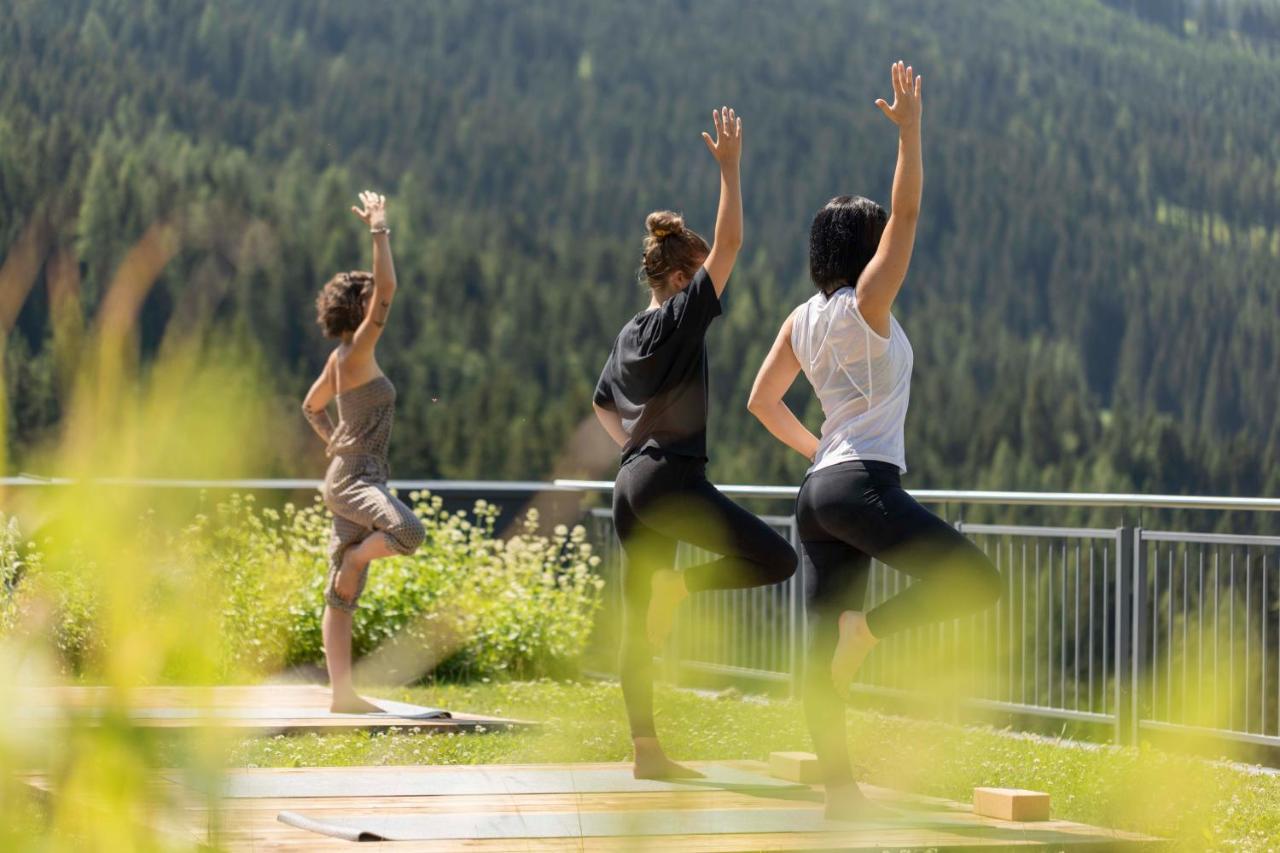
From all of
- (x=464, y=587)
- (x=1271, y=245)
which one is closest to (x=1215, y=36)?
(x=1271, y=245)

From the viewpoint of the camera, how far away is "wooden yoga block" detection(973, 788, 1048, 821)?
148 inches

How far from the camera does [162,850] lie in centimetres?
103

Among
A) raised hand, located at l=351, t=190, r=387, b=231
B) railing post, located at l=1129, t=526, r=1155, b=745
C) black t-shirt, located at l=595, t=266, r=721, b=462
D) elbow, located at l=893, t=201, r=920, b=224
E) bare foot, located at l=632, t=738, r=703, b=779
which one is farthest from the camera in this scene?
railing post, located at l=1129, t=526, r=1155, b=745

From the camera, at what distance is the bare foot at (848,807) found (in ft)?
11.7

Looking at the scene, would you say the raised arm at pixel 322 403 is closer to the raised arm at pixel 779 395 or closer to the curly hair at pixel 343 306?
the curly hair at pixel 343 306

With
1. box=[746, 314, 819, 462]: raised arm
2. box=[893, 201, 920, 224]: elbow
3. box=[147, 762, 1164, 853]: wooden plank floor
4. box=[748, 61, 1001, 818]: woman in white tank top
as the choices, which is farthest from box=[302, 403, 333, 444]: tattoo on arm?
box=[893, 201, 920, 224]: elbow

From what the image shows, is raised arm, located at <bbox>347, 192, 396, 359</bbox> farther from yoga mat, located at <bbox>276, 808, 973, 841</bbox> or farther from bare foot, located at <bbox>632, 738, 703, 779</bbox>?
yoga mat, located at <bbox>276, 808, 973, 841</bbox>

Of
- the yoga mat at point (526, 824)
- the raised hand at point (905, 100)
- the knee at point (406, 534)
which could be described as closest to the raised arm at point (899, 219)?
the raised hand at point (905, 100)

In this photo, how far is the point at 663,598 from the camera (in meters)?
4.21

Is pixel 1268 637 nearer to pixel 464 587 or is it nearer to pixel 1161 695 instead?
pixel 1161 695

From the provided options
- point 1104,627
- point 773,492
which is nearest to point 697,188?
point 773,492

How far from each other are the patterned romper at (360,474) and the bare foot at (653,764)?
1814 millimetres

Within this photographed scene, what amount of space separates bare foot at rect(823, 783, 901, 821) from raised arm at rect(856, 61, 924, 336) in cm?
99

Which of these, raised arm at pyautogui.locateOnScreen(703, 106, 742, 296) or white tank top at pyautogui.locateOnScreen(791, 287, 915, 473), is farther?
raised arm at pyautogui.locateOnScreen(703, 106, 742, 296)
